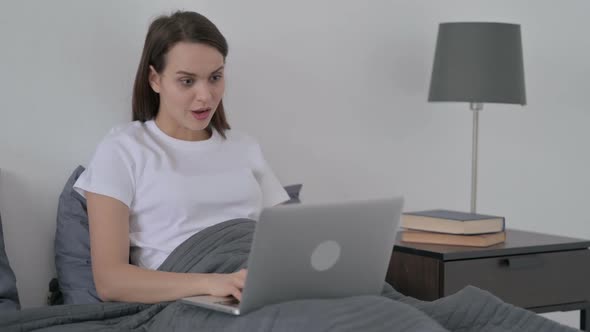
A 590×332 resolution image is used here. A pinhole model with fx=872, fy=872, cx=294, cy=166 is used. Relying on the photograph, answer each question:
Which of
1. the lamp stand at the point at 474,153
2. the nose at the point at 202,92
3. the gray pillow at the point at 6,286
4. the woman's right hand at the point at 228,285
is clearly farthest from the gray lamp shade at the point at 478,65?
the gray pillow at the point at 6,286

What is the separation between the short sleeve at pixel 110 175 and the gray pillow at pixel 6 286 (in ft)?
0.79

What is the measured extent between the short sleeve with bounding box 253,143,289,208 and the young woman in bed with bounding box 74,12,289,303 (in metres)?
0.05

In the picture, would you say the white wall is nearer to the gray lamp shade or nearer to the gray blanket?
the gray lamp shade

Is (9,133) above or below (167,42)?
below

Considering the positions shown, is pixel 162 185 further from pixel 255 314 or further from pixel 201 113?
pixel 255 314

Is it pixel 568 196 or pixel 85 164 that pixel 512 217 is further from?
pixel 85 164

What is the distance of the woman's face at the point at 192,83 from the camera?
2125 mm


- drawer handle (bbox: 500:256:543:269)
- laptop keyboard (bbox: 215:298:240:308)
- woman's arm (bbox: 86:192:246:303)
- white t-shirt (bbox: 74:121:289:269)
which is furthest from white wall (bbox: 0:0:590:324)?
laptop keyboard (bbox: 215:298:240:308)

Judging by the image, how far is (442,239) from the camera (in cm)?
246

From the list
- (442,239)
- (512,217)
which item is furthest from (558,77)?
(442,239)

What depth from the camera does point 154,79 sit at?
2.21 meters

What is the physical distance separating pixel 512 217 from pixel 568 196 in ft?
0.95

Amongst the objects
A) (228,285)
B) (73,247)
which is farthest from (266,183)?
(228,285)

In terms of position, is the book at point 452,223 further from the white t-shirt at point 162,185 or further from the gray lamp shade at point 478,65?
the white t-shirt at point 162,185
